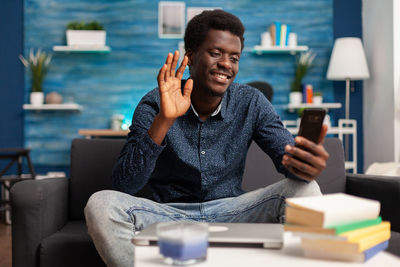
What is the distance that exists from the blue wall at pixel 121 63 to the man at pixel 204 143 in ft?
9.80

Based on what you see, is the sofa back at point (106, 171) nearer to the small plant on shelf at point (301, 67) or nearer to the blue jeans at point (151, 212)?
the blue jeans at point (151, 212)

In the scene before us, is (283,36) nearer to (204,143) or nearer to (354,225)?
(204,143)

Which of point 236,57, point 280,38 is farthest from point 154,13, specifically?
point 236,57

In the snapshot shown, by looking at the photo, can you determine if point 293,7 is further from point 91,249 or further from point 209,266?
point 209,266

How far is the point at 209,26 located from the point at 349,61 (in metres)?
2.88

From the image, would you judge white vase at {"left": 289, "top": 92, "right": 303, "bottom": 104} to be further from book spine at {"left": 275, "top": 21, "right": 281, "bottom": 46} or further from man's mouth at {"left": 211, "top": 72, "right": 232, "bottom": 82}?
man's mouth at {"left": 211, "top": 72, "right": 232, "bottom": 82}

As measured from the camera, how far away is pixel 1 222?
3934mm

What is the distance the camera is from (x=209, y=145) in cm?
162

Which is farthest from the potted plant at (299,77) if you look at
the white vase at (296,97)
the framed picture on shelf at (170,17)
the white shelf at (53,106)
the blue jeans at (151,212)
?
the blue jeans at (151,212)

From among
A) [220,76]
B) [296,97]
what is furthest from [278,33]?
[220,76]

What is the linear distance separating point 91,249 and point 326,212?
3.70ft

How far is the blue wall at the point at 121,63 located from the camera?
4.61 meters

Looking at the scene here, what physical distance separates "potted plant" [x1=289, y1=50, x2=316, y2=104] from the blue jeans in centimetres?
314

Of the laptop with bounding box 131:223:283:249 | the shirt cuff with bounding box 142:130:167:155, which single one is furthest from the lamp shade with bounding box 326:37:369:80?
the laptop with bounding box 131:223:283:249
